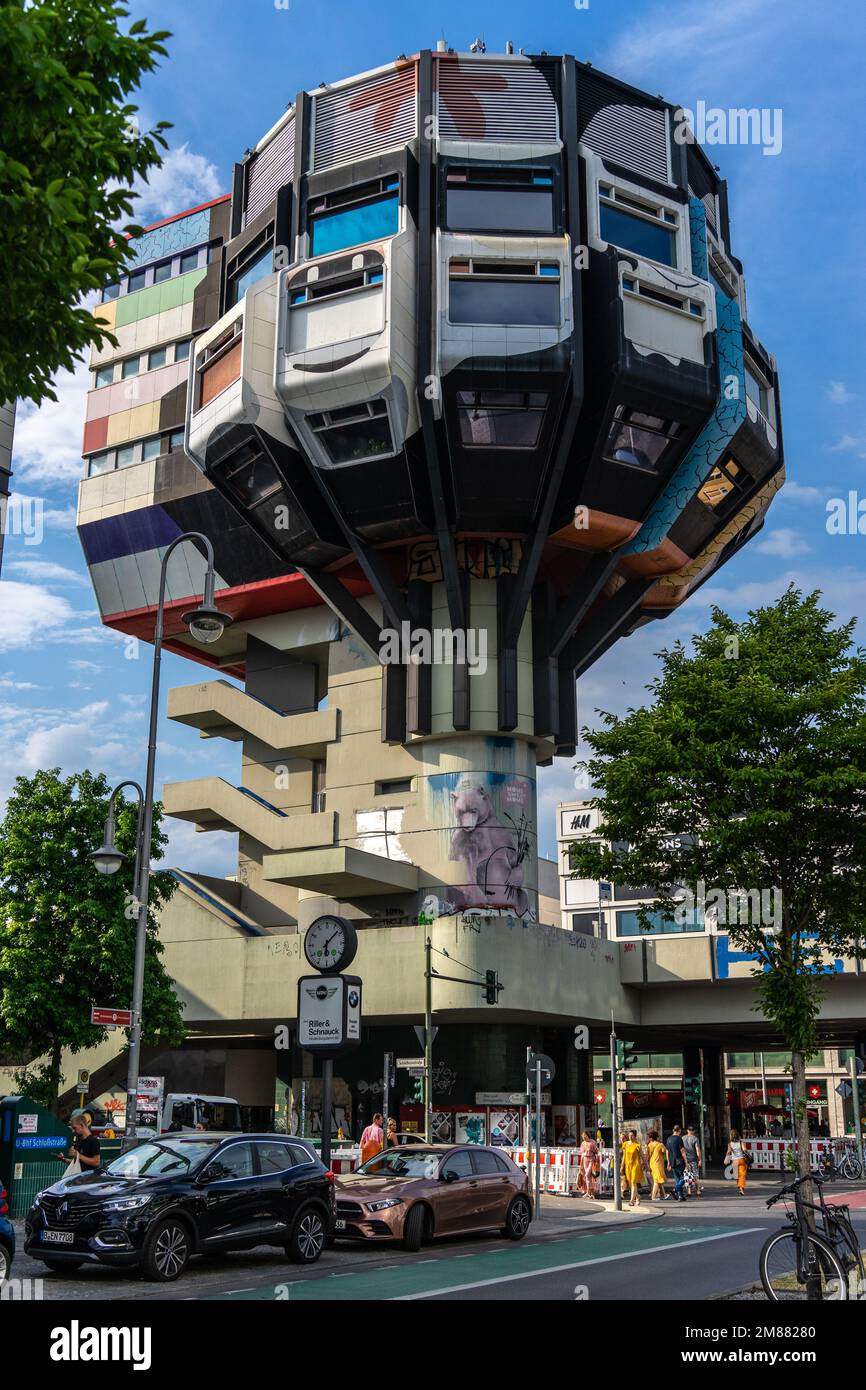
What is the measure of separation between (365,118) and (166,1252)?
44.8 meters

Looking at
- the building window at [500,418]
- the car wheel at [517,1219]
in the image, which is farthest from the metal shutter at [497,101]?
the car wheel at [517,1219]

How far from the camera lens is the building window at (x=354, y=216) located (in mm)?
47625

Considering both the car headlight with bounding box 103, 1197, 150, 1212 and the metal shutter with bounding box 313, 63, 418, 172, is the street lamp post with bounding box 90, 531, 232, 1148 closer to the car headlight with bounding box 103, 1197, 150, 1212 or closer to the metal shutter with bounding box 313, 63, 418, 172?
the car headlight with bounding box 103, 1197, 150, 1212

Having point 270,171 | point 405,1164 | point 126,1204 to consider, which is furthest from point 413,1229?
point 270,171

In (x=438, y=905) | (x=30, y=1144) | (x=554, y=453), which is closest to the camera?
(x=30, y=1144)

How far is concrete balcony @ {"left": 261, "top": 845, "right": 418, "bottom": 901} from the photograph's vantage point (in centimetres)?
4722

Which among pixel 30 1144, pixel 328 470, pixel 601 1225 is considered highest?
pixel 328 470

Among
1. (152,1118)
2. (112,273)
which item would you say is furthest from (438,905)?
(112,273)

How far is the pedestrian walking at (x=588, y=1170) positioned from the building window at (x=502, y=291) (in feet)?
89.0

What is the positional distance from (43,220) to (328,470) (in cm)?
3803

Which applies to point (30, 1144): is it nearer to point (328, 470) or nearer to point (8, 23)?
point (8, 23)

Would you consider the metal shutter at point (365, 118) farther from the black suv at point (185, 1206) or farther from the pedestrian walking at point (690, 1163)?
the black suv at point (185, 1206)

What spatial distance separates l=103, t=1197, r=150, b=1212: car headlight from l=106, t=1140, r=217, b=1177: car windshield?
0.65 metres
